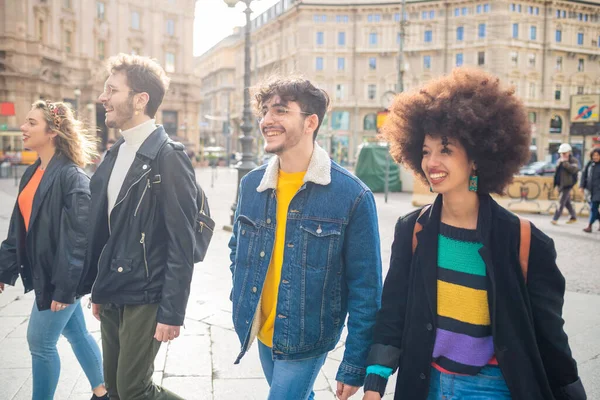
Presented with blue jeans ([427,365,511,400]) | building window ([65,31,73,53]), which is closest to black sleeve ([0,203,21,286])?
blue jeans ([427,365,511,400])

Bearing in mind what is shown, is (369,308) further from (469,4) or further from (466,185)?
(469,4)

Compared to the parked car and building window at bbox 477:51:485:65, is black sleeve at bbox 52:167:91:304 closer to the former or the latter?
the parked car

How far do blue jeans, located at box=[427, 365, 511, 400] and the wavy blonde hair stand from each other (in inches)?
100

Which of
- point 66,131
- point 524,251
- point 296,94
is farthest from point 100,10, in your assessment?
point 524,251

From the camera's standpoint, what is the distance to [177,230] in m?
2.57

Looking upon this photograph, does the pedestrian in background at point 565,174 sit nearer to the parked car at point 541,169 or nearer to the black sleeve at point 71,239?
the black sleeve at point 71,239

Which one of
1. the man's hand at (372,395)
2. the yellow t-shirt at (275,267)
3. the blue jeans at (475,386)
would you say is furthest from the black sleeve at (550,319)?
the yellow t-shirt at (275,267)

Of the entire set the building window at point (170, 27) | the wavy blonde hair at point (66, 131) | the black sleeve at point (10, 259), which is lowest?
the black sleeve at point (10, 259)

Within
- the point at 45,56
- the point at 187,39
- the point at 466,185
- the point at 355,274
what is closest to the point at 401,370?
the point at 355,274

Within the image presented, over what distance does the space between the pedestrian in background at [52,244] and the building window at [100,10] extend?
4807cm

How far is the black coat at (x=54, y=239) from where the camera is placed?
2.98 metres

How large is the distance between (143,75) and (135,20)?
169 ft

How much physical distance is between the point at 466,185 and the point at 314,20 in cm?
5869

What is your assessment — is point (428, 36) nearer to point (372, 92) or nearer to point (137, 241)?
point (372, 92)
